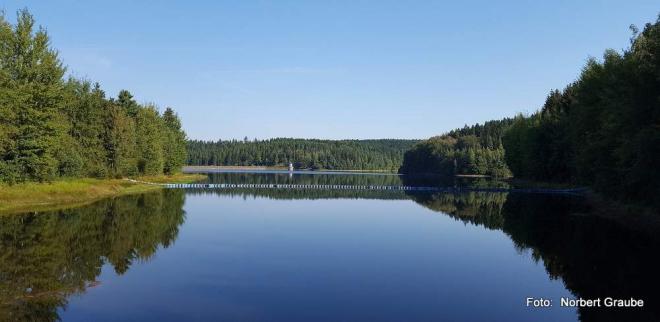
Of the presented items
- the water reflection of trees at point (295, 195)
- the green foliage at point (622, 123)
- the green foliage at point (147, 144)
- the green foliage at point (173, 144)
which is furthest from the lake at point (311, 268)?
the green foliage at point (173, 144)

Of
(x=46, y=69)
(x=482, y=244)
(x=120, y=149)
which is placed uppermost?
(x=46, y=69)

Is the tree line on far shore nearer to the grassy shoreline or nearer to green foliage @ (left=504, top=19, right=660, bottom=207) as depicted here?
green foliage @ (left=504, top=19, right=660, bottom=207)

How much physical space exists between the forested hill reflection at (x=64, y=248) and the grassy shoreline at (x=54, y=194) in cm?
427

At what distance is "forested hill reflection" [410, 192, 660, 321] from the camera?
19.8m

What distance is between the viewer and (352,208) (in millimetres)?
59938

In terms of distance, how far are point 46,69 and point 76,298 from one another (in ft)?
157

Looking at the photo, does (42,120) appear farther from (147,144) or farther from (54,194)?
(147,144)

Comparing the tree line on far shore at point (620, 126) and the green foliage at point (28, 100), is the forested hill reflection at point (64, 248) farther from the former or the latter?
the tree line on far shore at point (620, 126)

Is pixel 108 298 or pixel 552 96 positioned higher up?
pixel 552 96

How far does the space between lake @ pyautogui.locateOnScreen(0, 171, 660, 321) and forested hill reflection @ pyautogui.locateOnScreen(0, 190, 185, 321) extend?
9cm

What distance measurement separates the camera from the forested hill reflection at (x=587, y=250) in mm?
19766

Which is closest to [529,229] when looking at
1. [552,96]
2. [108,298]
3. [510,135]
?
[108,298]

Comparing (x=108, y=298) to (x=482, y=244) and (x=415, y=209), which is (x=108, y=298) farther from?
(x=415, y=209)

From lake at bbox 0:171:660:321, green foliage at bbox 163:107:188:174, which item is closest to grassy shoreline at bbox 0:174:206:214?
lake at bbox 0:171:660:321
